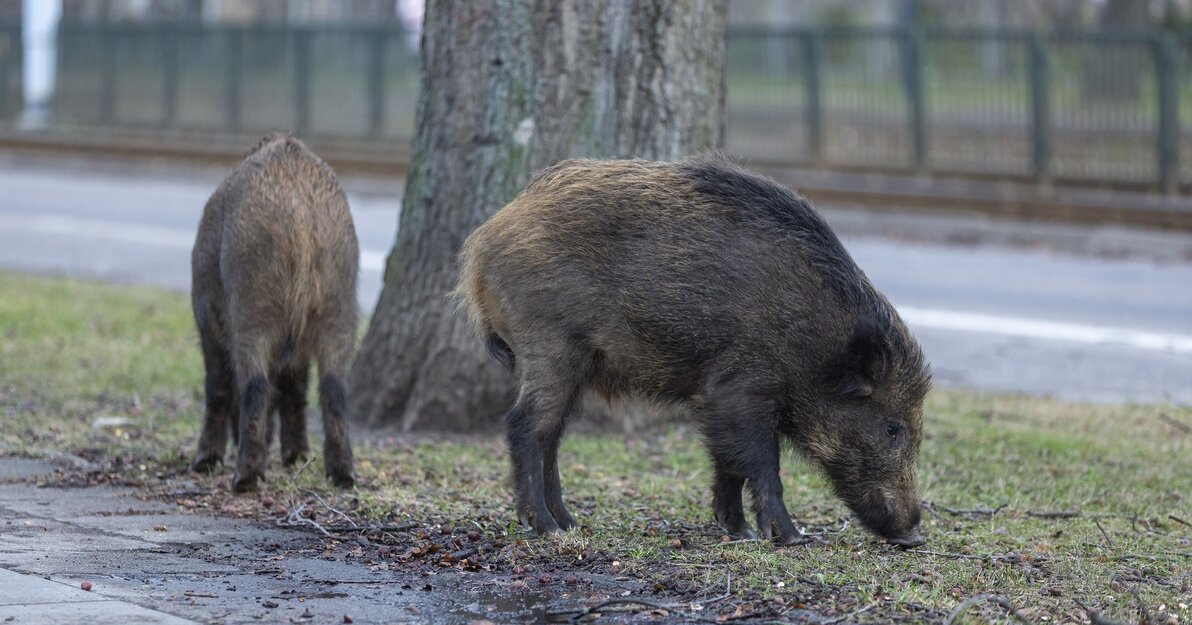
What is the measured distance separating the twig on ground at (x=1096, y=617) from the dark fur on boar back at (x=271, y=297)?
8.86 ft

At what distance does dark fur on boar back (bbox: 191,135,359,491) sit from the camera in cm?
575

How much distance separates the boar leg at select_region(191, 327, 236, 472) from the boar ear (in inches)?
93.2

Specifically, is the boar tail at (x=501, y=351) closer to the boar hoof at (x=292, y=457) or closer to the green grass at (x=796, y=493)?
the green grass at (x=796, y=493)

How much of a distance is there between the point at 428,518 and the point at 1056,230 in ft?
37.7

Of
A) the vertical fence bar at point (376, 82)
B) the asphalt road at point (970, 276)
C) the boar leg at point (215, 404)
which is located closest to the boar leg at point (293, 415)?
the boar leg at point (215, 404)

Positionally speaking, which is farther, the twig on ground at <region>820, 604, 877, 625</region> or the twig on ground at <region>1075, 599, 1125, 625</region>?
the twig on ground at <region>820, 604, 877, 625</region>

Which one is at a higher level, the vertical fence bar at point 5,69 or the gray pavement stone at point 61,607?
the vertical fence bar at point 5,69

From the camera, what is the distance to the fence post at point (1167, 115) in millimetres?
16109

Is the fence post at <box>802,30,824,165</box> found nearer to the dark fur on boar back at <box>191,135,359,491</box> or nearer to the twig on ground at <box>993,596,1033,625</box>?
the dark fur on boar back at <box>191,135,359,491</box>

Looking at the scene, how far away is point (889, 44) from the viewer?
58.2ft

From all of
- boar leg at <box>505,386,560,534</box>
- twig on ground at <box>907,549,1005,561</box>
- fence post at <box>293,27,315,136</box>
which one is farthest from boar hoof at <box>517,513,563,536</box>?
fence post at <box>293,27,315,136</box>

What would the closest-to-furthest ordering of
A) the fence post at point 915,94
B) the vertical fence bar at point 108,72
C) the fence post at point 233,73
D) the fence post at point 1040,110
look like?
the fence post at point 1040,110
the fence post at point 915,94
the fence post at point 233,73
the vertical fence bar at point 108,72

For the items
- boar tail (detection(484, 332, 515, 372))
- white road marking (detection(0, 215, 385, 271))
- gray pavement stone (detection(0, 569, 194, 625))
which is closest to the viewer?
gray pavement stone (detection(0, 569, 194, 625))

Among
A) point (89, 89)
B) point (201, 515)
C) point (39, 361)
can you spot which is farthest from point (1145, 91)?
point (89, 89)
